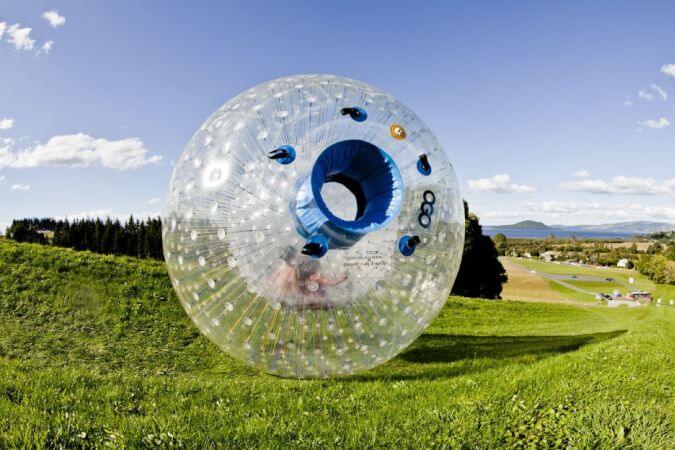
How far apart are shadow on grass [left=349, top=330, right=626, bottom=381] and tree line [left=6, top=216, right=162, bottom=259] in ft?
129

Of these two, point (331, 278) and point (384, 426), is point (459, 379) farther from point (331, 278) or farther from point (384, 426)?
point (331, 278)

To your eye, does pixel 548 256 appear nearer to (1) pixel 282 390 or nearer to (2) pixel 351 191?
(1) pixel 282 390

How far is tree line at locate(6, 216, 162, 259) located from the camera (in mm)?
49125

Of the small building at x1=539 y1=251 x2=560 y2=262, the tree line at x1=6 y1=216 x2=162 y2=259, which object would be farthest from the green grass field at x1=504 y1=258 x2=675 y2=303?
the tree line at x1=6 y1=216 x2=162 y2=259

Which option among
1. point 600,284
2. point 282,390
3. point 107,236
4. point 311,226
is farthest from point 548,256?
point 311,226

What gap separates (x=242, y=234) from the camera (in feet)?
13.4

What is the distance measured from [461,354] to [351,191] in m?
5.37

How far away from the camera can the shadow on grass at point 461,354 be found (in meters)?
7.17

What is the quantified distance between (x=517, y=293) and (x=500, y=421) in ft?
170

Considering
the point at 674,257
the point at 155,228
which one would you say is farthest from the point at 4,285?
the point at 674,257

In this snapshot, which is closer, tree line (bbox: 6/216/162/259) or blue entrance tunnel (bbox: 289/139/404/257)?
blue entrance tunnel (bbox: 289/139/404/257)

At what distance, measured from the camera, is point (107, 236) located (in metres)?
54.4

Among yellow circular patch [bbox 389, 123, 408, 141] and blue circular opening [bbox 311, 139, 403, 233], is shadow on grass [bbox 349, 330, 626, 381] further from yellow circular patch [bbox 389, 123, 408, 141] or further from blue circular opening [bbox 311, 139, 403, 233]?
yellow circular patch [bbox 389, 123, 408, 141]

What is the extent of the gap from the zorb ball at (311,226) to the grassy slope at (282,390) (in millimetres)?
696
